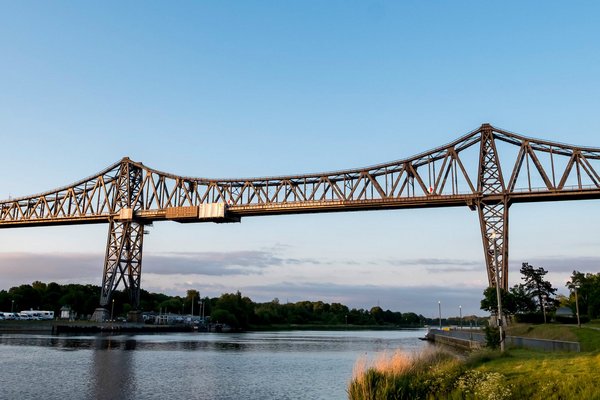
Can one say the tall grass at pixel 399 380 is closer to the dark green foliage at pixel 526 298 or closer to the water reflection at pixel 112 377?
the water reflection at pixel 112 377

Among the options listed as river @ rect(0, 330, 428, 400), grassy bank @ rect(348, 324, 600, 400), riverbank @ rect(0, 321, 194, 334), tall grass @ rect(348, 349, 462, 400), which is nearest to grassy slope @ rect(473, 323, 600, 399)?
grassy bank @ rect(348, 324, 600, 400)

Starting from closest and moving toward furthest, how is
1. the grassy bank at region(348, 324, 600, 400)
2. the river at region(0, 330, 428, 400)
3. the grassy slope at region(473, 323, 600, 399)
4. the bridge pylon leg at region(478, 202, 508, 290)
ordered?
the grassy slope at region(473, 323, 600, 399) → the grassy bank at region(348, 324, 600, 400) → the river at region(0, 330, 428, 400) → the bridge pylon leg at region(478, 202, 508, 290)

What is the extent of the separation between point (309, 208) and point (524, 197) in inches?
1269

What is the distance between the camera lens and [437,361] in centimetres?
2573

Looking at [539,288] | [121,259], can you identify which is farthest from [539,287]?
[121,259]

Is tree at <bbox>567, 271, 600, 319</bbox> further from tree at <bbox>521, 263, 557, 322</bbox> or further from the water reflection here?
the water reflection

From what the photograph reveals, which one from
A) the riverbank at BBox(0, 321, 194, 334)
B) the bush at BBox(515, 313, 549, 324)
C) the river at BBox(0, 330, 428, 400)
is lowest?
the river at BBox(0, 330, 428, 400)

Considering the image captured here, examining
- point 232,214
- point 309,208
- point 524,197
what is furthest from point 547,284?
point 232,214

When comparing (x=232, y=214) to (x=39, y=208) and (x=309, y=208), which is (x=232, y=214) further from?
(x=39, y=208)

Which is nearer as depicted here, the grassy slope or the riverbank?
the grassy slope

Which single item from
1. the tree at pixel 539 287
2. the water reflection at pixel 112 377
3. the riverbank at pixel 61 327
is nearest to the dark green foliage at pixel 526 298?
the tree at pixel 539 287

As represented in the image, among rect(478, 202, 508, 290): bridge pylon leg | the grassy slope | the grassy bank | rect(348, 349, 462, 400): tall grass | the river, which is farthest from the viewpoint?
rect(478, 202, 508, 290): bridge pylon leg

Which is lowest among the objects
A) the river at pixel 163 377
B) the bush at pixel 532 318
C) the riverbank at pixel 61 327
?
the river at pixel 163 377

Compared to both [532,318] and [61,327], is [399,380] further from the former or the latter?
[61,327]
